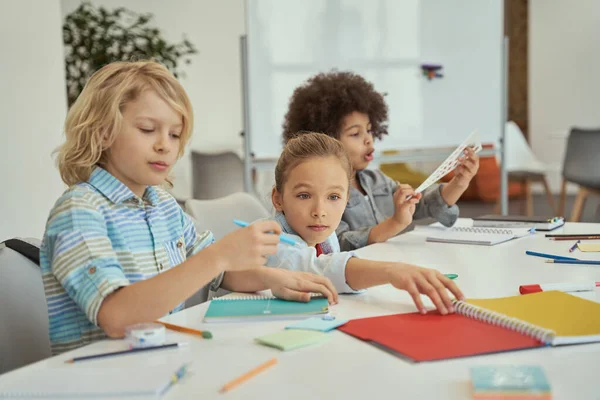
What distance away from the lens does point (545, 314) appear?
3.67ft

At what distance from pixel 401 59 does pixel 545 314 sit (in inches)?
131

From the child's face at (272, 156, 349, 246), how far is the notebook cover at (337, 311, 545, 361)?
46cm

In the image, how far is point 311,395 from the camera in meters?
0.82

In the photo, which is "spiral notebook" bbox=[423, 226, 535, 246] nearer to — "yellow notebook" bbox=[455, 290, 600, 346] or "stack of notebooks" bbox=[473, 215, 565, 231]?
"stack of notebooks" bbox=[473, 215, 565, 231]

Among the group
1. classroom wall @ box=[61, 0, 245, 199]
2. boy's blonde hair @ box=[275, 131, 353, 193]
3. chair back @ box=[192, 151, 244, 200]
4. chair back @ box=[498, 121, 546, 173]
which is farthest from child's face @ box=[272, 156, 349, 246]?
chair back @ box=[498, 121, 546, 173]

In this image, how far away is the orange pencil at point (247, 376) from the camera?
85cm

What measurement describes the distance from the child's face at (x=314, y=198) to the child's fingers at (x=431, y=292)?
41cm

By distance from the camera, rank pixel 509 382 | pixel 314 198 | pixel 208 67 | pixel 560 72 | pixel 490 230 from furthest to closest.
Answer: pixel 560 72 → pixel 208 67 → pixel 490 230 → pixel 314 198 → pixel 509 382

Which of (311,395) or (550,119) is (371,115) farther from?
(550,119)

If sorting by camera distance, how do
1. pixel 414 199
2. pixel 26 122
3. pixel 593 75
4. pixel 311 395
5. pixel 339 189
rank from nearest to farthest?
pixel 311 395 < pixel 339 189 < pixel 414 199 < pixel 26 122 < pixel 593 75

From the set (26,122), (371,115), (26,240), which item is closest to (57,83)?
(26,122)

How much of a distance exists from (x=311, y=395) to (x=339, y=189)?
84cm

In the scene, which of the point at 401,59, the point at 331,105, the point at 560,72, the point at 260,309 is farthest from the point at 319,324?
the point at 560,72

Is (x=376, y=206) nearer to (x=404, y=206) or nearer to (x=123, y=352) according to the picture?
(x=404, y=206)
